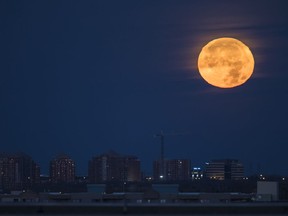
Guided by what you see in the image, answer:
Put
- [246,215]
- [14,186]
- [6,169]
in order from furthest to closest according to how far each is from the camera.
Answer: [6,169] < [14,186] < [246,215]

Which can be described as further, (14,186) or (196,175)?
(196,175)

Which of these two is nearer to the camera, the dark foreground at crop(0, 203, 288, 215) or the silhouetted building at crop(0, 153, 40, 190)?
the dark foreground at crop(0, 203, 288, 215)

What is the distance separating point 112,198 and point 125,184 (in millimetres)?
101396

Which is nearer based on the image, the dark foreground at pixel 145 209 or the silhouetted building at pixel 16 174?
the dark foreground at pixel 145 209

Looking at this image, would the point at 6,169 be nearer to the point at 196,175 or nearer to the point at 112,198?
the point at 196,175

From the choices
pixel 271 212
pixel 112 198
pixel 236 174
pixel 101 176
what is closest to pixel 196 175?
pixel 236 174

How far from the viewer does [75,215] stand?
Result: 37469 millimetres

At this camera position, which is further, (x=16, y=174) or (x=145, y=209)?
(x=16, y=174)

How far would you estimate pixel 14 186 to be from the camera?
150 meters

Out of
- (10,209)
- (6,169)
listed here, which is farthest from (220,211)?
(6,169)

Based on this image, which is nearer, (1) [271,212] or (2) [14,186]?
(1) [271,212]

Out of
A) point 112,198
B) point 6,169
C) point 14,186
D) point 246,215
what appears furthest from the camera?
point 6,169

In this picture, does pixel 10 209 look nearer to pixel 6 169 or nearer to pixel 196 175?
pixel 6 169

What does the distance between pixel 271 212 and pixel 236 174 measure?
474ft
